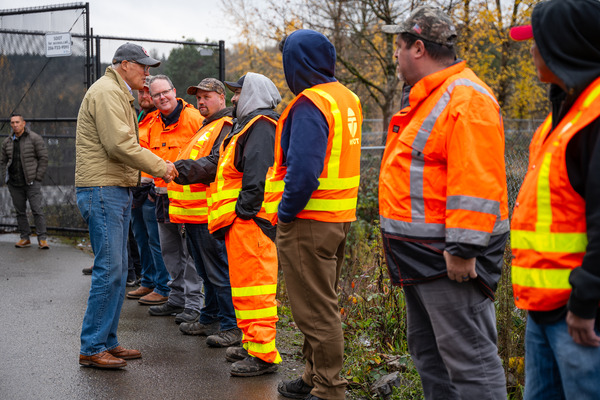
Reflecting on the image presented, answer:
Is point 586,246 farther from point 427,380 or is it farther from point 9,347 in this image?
point 9,347

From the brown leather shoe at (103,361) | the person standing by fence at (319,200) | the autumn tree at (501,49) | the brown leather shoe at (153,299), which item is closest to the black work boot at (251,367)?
the person standing by fence at (319,200)

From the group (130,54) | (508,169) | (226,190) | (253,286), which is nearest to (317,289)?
(253,286)

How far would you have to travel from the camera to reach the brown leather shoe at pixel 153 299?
21.9 feet

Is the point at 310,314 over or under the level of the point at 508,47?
under

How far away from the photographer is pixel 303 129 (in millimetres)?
3570

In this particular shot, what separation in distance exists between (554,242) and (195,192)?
12.7ft

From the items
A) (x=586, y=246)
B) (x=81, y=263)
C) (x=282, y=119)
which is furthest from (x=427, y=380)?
(x=81, y=263)

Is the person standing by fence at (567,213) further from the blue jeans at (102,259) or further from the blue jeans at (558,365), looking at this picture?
the blue jeans at (102,259)

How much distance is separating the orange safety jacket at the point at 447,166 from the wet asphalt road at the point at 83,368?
6.56ft

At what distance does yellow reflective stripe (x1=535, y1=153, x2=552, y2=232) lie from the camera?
7.04ft

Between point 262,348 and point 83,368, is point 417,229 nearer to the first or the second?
point 262,348

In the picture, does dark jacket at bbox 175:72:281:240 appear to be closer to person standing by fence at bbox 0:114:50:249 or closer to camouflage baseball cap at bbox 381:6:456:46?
camouflage baseball cap at bbox 381:6:456:46

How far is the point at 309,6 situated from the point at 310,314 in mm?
12020

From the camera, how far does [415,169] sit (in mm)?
2721
